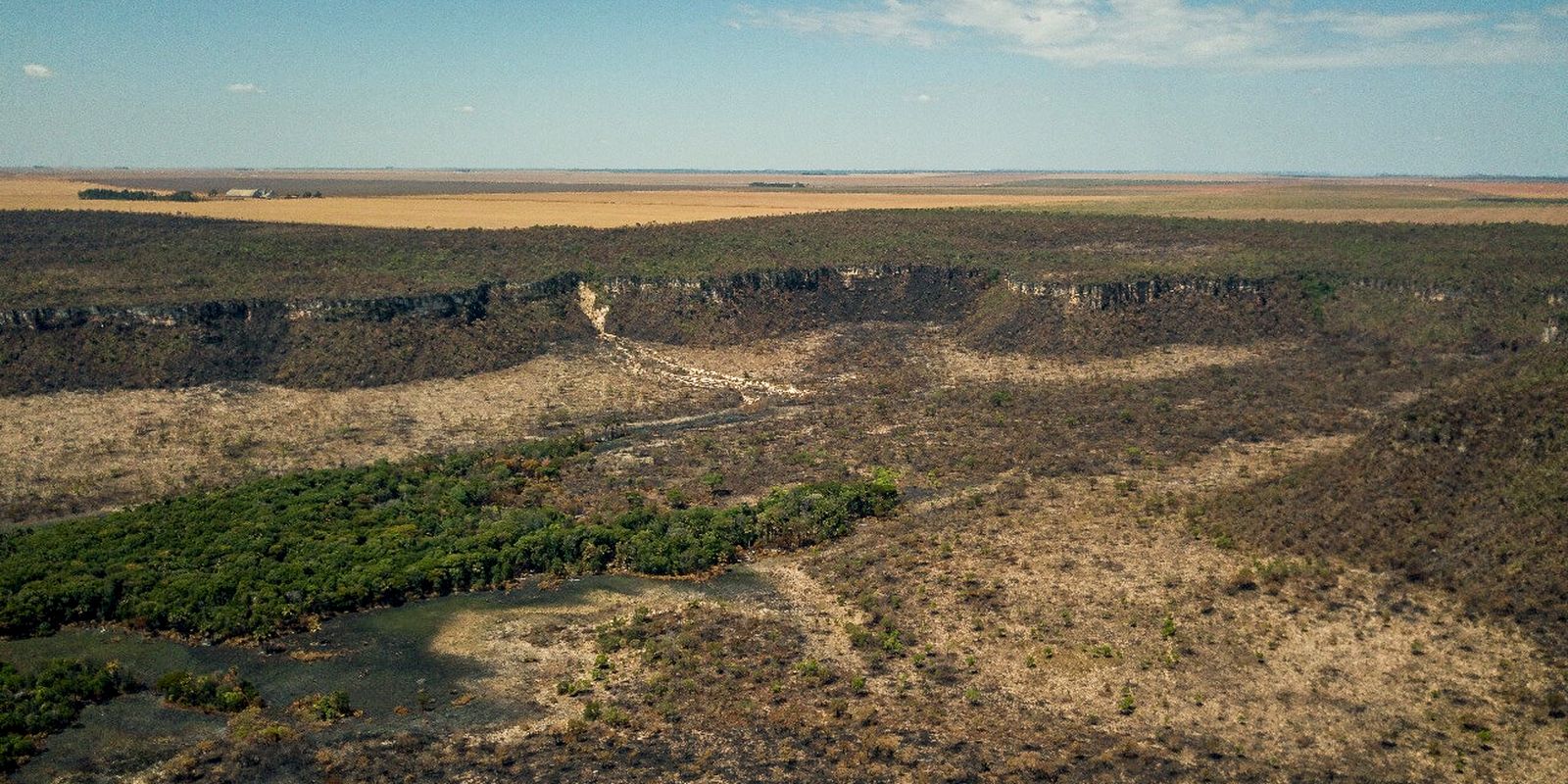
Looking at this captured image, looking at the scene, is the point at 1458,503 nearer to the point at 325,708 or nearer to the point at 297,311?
the point at 325,708

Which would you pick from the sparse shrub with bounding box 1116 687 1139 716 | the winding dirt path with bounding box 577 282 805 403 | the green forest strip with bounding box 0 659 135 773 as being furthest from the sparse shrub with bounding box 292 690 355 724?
the winding dirt path with bounding box 577 282 805 403

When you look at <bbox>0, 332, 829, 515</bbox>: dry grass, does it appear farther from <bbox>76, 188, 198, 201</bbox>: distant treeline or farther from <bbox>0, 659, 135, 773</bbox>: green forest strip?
<bbox>76, 188, 198, 201</bbox>: distant treeline

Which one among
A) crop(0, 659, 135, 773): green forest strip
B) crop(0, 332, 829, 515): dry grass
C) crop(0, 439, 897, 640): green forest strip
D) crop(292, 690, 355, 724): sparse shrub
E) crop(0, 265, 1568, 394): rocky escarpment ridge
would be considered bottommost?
crop(292, 690, 355, 724): sparse shrub

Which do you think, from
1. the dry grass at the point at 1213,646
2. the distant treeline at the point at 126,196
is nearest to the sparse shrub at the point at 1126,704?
the dry grass at the point at 1213,646

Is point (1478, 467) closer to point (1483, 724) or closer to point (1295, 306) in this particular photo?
point (1483, 724)

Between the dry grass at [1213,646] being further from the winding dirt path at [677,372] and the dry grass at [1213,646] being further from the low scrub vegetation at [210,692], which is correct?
the winding dirt path at [677,372]
